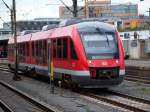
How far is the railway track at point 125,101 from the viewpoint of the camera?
16.4 metres

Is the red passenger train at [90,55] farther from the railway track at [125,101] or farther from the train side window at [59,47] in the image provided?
the railway track at [125,101]

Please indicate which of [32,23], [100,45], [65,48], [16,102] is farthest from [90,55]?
[32,23]

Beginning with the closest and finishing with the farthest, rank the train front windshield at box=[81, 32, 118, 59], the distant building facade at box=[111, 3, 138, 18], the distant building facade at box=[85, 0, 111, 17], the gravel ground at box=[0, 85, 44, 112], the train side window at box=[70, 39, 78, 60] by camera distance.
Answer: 1. the gravel ground at box=[0, 85, 44, 112]
2. the train front windshield at box=[81, 32, 118, 59]
3. the train side window at box=[70, 39, 78, 60]
4. the distant building facade at box=[85, 0, 111, 17]
5. the distant building facade at box=[111, 3, 138, 18]

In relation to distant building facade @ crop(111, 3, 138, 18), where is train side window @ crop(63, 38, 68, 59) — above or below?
below

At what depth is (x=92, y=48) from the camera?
2166cm

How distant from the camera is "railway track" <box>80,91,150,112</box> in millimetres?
16406

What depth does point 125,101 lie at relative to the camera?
18844 millimetres

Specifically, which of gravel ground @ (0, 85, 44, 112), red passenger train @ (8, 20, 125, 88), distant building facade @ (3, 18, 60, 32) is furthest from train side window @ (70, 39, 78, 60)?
distant building facade @ (3, 18, 60, 32)

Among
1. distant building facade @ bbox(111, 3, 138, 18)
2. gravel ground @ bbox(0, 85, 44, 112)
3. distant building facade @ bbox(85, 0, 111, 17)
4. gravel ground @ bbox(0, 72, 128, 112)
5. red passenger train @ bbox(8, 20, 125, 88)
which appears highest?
distant building facade @ bbox(111, 3, 138, 18)

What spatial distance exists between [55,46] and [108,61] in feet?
15.6

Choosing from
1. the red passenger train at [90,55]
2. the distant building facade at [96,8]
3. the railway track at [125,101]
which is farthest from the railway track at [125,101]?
the distant building facade at [96,8]

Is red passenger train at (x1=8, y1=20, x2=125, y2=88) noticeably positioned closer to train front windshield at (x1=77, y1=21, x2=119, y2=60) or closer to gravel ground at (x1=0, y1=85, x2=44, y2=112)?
train front windshield at (x1=77, y1=21, x2=119, y2=60)

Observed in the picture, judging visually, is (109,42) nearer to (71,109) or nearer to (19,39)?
(71,109)

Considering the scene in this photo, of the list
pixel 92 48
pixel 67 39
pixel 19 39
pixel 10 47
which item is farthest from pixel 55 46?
pixel 10 47
